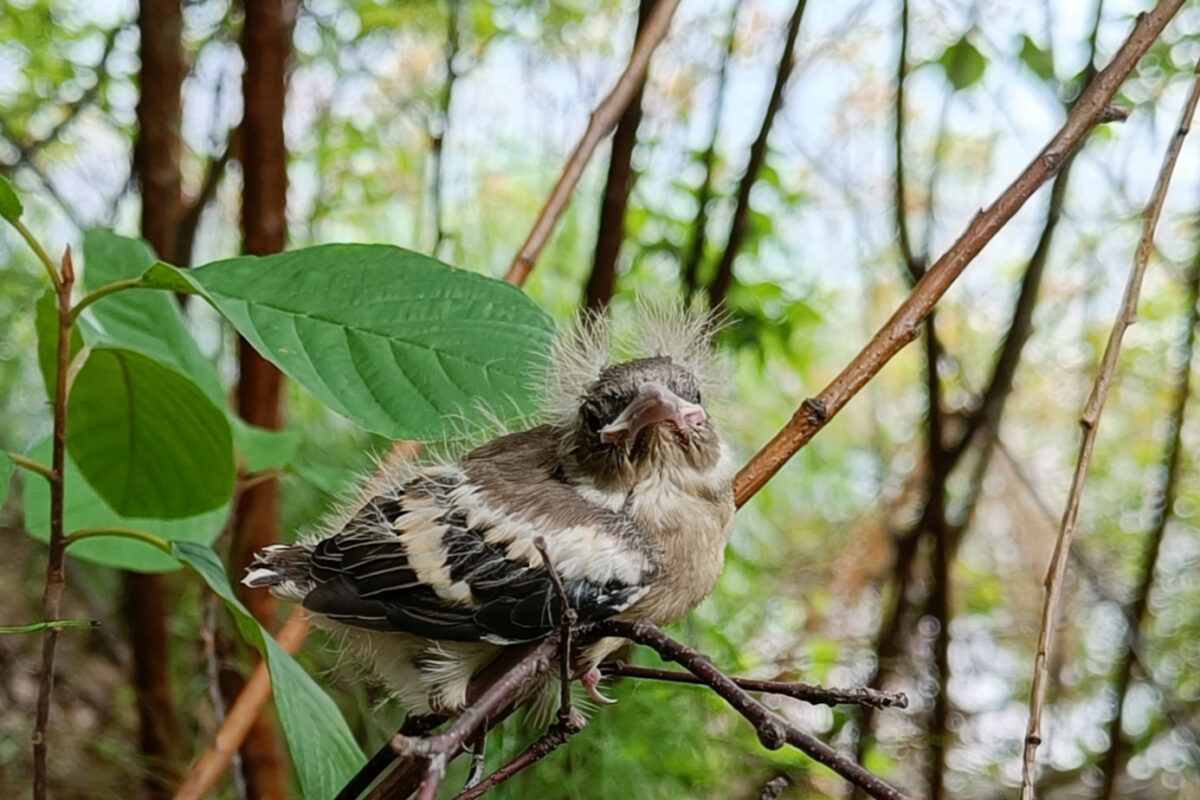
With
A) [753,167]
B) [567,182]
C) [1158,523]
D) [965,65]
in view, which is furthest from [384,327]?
[1158,523]

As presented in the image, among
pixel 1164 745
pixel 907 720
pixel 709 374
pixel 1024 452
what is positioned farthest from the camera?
pixel 1024 452

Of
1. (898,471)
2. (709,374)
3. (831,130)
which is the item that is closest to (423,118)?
(831,130)

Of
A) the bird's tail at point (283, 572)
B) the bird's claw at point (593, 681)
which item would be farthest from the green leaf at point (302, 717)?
the bird's claw at point (593, 681)

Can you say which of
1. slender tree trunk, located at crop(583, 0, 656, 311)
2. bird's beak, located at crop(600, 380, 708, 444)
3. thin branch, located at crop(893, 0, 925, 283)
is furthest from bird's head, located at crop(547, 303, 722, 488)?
thin branch, located at crop(893, 0, 925, 283)

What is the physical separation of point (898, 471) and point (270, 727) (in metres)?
1.05

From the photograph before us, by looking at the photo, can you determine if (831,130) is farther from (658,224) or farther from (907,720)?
(907,720)

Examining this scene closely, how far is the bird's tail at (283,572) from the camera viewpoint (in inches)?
20.0

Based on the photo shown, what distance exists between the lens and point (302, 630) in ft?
2.45

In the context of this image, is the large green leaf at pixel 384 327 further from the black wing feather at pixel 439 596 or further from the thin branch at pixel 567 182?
the thin branch at pixel 567 182

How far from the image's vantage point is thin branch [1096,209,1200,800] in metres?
1.17

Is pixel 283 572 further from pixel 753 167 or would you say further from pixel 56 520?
pixel 753 167

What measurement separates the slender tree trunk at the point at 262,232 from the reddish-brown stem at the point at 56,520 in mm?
423

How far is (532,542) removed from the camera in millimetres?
443

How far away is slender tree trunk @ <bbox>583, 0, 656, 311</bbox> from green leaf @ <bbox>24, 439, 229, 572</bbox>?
433mm
